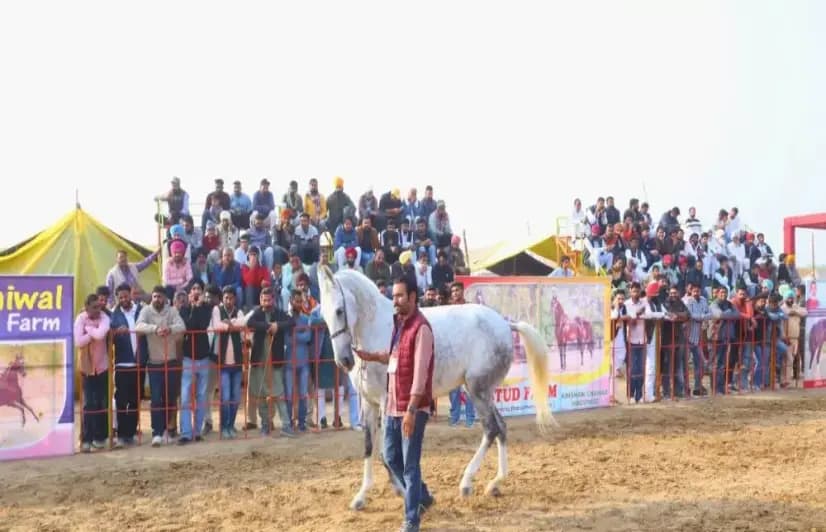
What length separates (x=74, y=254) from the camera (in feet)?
49.7

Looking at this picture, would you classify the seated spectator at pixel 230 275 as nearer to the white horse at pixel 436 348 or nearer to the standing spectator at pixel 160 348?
the standing spectator at pixel 160 348

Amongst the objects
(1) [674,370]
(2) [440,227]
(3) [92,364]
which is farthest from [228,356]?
(2) [440,227]

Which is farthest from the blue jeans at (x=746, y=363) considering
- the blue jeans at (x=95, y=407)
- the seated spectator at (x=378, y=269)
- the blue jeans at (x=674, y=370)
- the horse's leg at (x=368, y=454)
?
the blue jeans at (x=95, y=407)

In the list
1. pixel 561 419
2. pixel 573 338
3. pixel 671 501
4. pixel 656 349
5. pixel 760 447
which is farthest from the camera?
pixel 656 349

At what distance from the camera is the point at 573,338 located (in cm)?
1382

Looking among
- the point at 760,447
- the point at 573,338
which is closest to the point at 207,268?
the point at 573,338

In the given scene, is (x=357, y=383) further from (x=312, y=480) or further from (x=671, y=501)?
(x=671, y=501)

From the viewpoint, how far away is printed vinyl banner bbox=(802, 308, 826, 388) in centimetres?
1720

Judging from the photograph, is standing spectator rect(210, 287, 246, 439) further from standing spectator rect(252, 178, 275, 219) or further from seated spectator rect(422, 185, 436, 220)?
seated spectator rect(422, 185, 436, 220)

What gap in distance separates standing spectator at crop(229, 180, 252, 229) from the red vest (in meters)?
11.3

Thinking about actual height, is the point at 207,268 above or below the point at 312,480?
above

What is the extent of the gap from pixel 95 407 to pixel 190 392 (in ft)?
3.96

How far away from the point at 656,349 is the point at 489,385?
745 centimetres

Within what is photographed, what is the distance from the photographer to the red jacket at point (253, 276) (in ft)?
45.9
